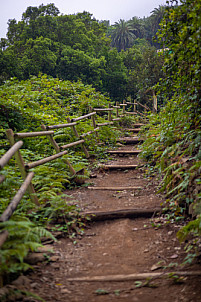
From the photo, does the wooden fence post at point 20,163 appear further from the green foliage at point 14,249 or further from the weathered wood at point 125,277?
the weathered wood at point 125,277

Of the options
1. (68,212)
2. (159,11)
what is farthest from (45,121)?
(159,11)

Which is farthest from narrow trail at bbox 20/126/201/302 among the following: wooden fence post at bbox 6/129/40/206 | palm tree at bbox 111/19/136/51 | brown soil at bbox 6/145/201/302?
palm tree at bbox 111/19/136/51

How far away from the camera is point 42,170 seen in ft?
14.2

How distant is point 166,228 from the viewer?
3328 millimetres

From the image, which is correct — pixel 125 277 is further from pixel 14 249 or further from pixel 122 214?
pixel 122 214

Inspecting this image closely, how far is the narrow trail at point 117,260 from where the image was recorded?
2.17 meters

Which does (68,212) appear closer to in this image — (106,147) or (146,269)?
(146,269)

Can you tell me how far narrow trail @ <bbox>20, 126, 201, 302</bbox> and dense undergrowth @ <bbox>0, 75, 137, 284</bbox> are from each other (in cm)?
26

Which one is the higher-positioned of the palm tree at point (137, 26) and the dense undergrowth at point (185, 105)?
the palm tree at point (137, 26)

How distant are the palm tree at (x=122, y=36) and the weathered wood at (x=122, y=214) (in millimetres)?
47754

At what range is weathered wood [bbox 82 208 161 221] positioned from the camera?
12.2 ft

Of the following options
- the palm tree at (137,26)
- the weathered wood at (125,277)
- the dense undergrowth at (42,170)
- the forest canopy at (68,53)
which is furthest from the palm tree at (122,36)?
the weathered wood at (125,277)

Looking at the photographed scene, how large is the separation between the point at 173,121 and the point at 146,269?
10.3 feet

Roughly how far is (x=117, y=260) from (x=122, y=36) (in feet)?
164
